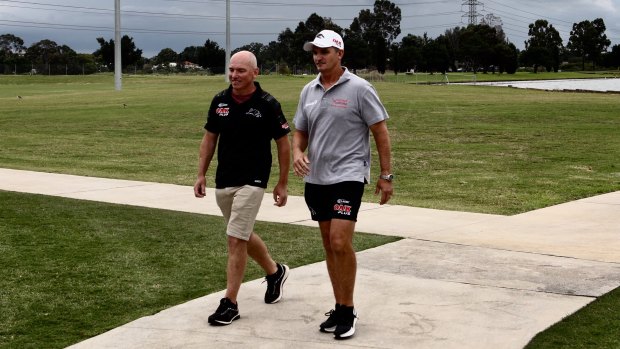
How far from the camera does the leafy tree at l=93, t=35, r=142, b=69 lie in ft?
378

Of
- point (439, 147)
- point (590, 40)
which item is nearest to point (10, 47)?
point (590, 40)

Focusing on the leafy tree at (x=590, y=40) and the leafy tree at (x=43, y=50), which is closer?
the leafy tree at (x=43, y=50)

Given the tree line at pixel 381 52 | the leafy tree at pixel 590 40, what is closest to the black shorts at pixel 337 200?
the tree line at pixel 381 52

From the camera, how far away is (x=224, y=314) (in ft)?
18.7

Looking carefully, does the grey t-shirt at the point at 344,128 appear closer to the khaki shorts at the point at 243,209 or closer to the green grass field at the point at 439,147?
the khaki shorts at the point at 243,209

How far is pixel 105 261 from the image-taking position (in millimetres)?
7719

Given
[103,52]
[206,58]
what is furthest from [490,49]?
[103,52]

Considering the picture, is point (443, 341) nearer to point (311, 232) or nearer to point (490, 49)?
point (311, 232)

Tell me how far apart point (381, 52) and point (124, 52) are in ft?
105

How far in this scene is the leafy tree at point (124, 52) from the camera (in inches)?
4541

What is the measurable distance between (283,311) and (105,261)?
2257 mm

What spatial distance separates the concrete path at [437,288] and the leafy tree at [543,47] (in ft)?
404

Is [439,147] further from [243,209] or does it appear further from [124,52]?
[124,52]

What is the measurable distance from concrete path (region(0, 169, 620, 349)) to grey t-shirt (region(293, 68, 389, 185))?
97 cm
